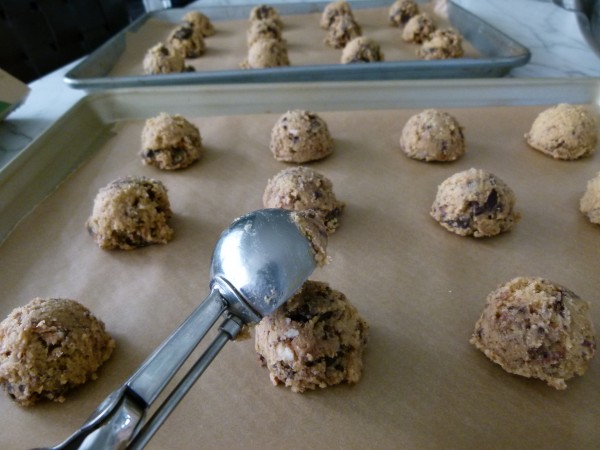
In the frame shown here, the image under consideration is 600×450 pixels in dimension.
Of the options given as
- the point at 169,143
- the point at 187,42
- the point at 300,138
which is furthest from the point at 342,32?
the point at 169,143

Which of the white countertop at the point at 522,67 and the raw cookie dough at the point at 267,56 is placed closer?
the white countertop at the point at 522,67

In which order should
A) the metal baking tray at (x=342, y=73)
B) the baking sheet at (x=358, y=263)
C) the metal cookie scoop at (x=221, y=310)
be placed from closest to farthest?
1. the metal cookie scoop at (x=221, y=310)
2. the baking sheet at (x=358, y=263)
3. the metal baking tray at (x=342, y=73)

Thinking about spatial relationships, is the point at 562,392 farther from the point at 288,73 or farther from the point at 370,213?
the point at 288,73

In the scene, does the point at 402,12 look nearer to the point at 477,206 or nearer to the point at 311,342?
the point at 477,206

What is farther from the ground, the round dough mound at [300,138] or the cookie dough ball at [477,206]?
the round dough mound at [300,138]

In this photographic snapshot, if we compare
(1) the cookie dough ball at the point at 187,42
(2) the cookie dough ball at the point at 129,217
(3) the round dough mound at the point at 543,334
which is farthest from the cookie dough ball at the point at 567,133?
(1) the cookie dough ball at the point at 187,42

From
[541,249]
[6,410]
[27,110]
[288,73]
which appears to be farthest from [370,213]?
[27,110]

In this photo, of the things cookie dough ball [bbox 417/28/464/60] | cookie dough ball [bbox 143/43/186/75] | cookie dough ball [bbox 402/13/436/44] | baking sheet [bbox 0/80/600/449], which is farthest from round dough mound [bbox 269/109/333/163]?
cookie dough ball [bbox 402/13/436/44]

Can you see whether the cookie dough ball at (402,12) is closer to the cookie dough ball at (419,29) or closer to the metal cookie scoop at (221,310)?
the cookie dough ball at (419,29)
